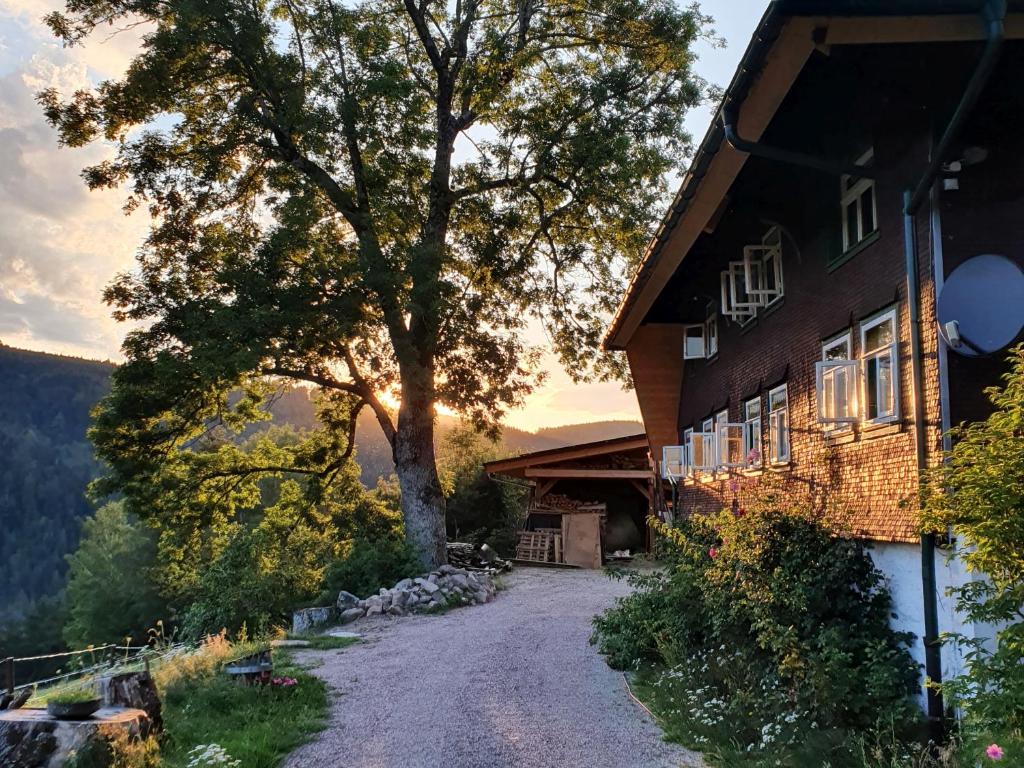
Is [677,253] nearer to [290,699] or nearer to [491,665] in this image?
[491,665]

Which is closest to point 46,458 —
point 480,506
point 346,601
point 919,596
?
point 480,506

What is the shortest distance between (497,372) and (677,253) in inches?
416

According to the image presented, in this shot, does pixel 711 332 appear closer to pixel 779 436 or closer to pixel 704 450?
pixel 704 450

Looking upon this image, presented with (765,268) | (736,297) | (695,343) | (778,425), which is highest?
(765,268)

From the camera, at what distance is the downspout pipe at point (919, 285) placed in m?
6.40

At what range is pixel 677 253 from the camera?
462 inches

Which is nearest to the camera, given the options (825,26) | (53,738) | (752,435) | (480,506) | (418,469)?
(825,26)

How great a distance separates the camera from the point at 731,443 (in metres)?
13.9

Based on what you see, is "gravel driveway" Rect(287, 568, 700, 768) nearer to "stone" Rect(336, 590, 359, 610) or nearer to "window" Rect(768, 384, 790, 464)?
"stone" Rect(336, 590, 359, 610)

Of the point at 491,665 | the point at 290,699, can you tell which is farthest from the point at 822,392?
the point at 290,699

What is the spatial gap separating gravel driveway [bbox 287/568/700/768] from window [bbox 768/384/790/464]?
365 centimetres

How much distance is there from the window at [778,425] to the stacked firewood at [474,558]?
14.6 metres

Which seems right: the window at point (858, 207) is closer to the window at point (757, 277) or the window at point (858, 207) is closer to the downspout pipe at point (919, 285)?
the downspout pipe at point (919, 285)

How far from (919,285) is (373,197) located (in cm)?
1477
